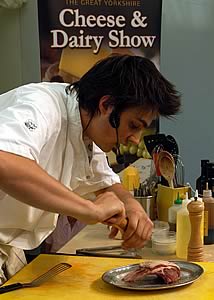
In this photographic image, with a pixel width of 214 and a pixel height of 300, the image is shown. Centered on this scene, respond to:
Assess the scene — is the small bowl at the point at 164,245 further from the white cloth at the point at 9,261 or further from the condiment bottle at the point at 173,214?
the white cloth at the point at 9,261

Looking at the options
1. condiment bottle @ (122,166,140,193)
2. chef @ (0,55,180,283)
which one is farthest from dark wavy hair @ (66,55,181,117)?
condiment bottle @ (122,166,140,193)

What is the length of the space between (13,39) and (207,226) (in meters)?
1.68

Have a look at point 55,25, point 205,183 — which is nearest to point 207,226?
point 205,183

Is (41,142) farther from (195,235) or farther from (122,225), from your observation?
(195,235)

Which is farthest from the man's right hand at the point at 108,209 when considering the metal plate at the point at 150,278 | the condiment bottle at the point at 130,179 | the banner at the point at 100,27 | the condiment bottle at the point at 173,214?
the banner at the point at 100,27

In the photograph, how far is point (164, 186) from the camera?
1.81 meters

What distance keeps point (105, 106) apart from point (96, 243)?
1.65ft

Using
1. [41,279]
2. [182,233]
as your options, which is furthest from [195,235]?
[41,279]

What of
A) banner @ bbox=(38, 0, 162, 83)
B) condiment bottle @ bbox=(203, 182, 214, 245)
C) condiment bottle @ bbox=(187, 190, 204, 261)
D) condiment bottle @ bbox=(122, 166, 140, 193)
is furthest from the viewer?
banner @ bbox=(38, 0, 162, 83)

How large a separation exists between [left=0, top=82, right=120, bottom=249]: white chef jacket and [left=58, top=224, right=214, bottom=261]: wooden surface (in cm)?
22

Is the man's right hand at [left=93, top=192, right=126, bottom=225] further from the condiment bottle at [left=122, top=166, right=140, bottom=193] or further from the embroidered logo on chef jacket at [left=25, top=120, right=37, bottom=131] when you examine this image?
the condiment bottle at [left=122, top=166, right=140, bottom=193]

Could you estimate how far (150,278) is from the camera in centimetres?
121

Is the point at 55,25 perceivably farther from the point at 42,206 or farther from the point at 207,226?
the point at 42,206

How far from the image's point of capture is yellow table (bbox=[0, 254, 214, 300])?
113 centimetres
